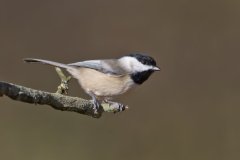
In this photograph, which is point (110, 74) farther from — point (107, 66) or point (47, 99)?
point (47, 99)

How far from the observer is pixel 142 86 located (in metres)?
3.23

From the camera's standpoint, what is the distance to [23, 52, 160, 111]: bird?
1645 millimetres

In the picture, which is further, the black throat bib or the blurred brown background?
the blurred brown background

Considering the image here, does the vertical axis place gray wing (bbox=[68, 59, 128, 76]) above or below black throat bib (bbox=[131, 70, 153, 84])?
above

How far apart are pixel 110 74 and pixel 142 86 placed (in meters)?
1.55

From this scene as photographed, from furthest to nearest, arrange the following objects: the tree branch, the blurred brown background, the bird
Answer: the blurred brown background, the bird, the tree branch

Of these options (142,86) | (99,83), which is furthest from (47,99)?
(142,86)

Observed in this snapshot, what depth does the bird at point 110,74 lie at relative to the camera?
5.40ft

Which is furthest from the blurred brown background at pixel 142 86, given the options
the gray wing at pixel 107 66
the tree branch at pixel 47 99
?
the tree branch at pixel 47 99

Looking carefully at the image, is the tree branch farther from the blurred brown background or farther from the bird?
the blurred brown background

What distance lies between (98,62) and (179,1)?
2.06m

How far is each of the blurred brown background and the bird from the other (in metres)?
1.12

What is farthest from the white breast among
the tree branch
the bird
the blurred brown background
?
the blurred brown background

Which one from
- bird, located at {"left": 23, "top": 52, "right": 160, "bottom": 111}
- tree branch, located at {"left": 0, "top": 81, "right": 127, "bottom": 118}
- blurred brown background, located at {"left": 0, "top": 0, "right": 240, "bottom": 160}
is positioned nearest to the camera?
tree branch, located at {"left": 0, "top": 81, "right": 127, "bottom": 118}
